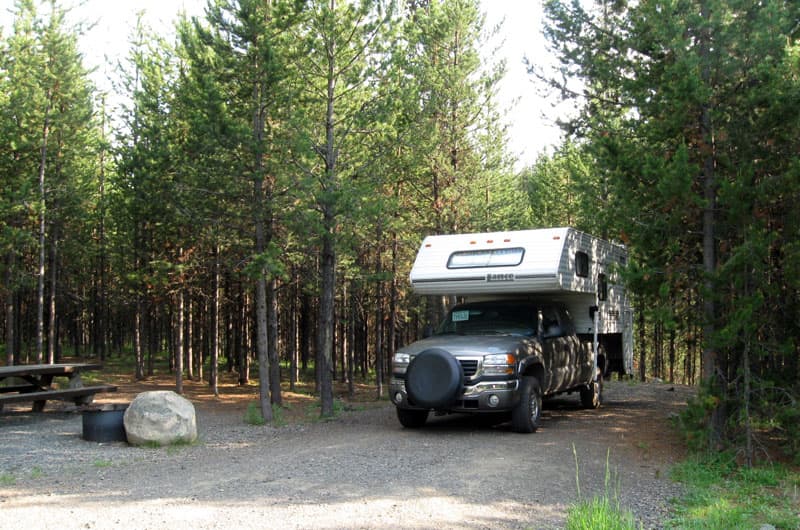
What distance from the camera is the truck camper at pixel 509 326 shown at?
9938mm

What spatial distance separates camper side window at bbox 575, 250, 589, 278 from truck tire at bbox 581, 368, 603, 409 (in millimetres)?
2735

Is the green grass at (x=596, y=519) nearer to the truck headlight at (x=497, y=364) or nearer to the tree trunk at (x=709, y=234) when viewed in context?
the tree trunk at (x=709, y=234)

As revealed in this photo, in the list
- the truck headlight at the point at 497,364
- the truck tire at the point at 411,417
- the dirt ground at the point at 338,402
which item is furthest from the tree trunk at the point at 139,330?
the truck headlight at the point at 497,364

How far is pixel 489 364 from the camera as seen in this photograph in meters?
9.98

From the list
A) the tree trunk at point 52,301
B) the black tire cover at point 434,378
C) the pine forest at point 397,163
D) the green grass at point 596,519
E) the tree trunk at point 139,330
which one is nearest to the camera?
the green grass at point 596,519

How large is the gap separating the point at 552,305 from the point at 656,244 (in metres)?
3.20

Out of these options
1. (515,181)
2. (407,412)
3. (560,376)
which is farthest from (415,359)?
(515,181)

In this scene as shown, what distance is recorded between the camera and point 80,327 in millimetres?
42781

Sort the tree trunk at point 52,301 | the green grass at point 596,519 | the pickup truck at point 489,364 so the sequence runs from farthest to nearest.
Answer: the tree trunk at point 52,301 < the pickup truck at point 489,364 < the green grass at point 596,519

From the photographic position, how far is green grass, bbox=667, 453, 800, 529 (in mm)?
6051

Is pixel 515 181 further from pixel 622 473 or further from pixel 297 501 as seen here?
pixel 297 501

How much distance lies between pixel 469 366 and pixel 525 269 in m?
1.93

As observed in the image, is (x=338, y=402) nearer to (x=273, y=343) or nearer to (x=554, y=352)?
(x=273, y=343)

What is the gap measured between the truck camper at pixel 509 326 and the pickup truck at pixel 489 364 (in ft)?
0.05
